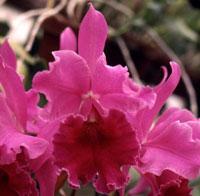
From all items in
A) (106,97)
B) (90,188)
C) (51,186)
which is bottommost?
(90,188)

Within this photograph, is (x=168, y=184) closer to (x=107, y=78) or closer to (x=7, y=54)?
(x=107, y=78)

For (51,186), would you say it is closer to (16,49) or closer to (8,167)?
(8,167)

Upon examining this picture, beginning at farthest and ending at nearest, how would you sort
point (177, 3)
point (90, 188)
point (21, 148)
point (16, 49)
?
1. point (177, 3)
2. point (16, 49)
3. point (90, 188)
4. point (21, 148)

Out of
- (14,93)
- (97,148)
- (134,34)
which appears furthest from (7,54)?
(134,34)

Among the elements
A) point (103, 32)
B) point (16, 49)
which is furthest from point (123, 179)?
point (16, 49)

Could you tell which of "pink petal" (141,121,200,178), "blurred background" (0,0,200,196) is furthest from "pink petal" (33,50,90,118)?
"blurred background" (0,0,200,196)

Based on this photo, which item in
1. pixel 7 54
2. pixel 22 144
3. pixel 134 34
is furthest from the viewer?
pixel 134 34
